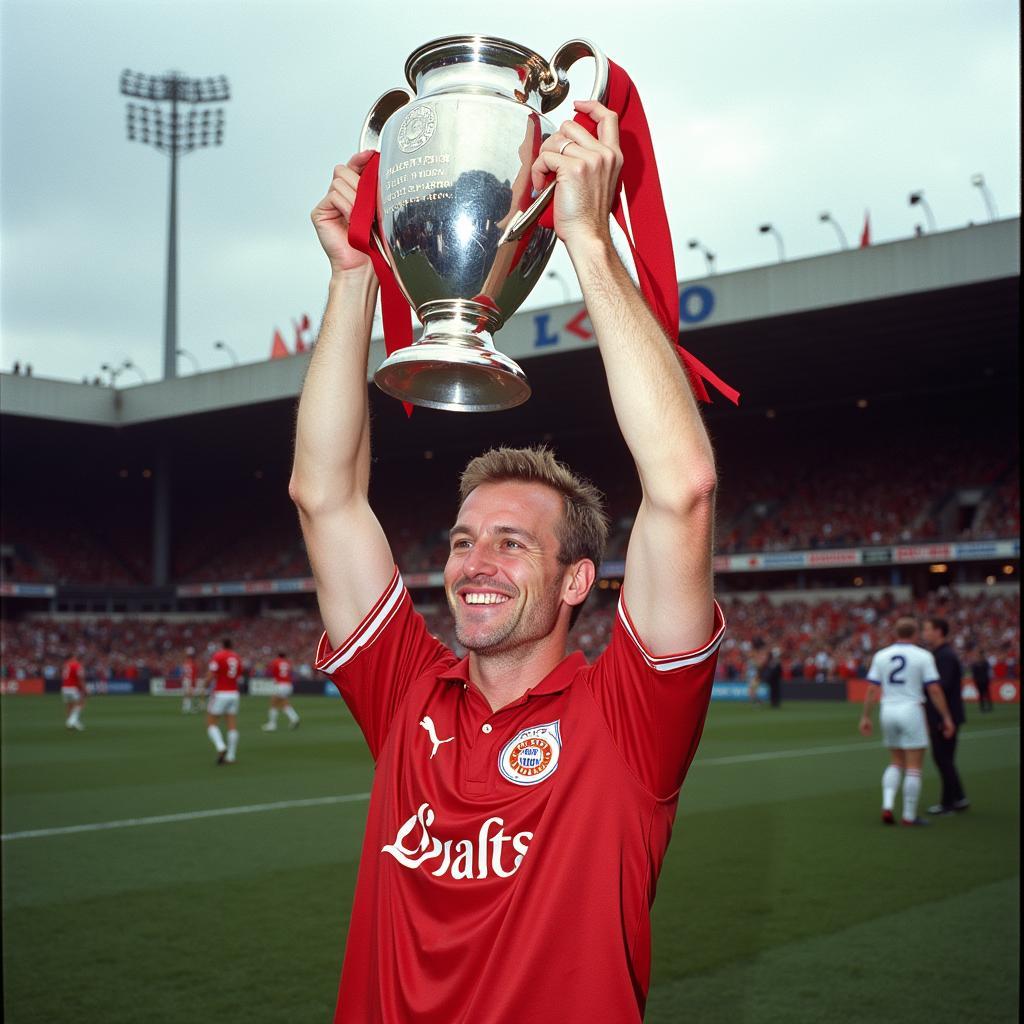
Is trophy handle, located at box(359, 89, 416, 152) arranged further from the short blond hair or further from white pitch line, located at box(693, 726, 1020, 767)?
white pitch line, located at box(693, 726, 1020, 767)

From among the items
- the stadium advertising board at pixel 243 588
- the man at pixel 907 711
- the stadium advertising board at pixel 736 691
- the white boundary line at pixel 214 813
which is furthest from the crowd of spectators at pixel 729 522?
the man at pixel 907 711

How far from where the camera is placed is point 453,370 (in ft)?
6.42

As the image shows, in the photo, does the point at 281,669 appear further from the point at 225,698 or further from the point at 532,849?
the point at 532,849

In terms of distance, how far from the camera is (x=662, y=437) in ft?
6.36

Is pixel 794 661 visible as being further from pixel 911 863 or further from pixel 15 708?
pixel 911 863

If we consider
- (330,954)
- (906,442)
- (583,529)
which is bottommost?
(330,954)

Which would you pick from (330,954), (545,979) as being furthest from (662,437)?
(330,954)

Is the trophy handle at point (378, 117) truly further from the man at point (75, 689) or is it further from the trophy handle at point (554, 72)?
the man at point (75, 689)

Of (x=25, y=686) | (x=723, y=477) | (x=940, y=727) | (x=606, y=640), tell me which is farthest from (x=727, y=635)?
(x=940, y=727)

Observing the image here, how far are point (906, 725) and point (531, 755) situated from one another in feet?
28.0

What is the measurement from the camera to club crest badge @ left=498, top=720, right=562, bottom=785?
2164 mm

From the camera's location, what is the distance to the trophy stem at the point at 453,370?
1.87m

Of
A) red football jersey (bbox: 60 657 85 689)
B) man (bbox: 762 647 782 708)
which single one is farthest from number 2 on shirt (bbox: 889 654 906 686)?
man (bbox: 762 647 782 708)

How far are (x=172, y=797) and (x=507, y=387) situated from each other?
1117 centimetres
